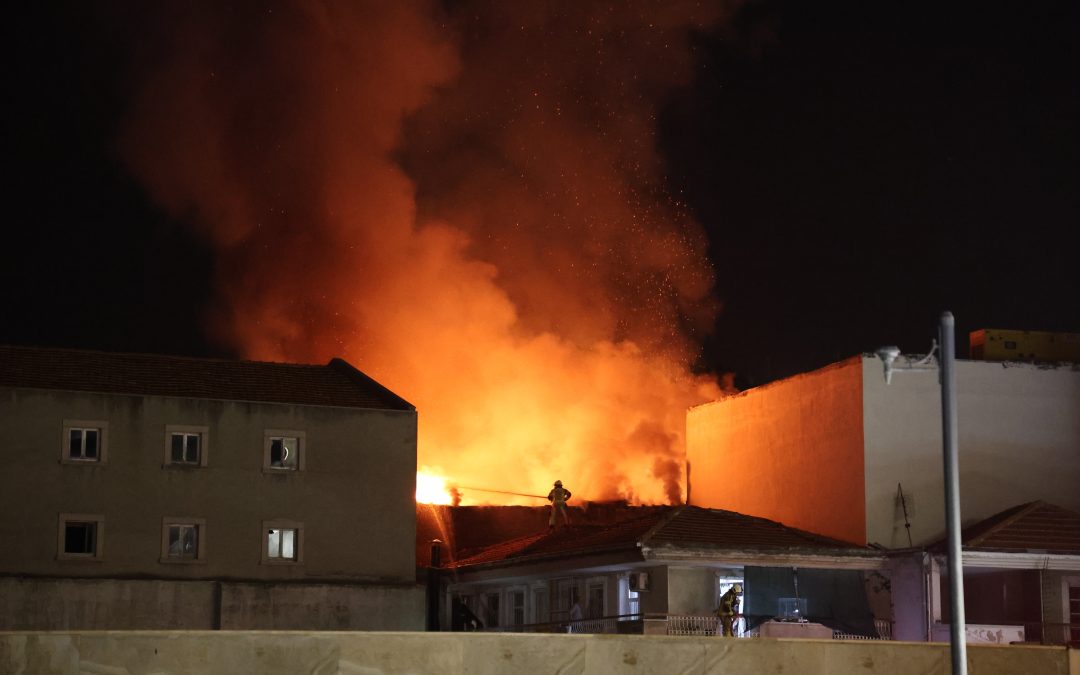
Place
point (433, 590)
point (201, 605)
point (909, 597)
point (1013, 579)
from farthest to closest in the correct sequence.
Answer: point (433, 590) → point (201, 605) → point (1013, 579) → point (909, 597)

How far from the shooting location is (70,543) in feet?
152

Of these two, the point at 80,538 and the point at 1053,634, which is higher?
the point at 80,538

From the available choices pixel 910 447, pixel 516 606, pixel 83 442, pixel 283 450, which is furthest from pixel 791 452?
pixel 83 442

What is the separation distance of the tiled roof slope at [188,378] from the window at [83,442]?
3.72ft

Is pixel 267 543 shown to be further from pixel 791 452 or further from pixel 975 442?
pixel 975 442

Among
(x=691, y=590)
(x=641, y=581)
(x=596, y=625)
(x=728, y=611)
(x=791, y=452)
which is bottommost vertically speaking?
(x=596, y=625)

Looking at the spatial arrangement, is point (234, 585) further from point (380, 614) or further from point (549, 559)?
point (549, 559)

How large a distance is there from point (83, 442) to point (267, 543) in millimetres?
6293

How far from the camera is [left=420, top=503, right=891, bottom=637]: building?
41.3 meters

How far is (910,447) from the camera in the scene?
154 ft

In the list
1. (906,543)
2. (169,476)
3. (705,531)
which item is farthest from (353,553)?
(906,543)

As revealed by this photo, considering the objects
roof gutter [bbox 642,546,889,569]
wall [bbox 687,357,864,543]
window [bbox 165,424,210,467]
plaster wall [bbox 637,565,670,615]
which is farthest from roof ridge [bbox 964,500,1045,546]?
window [bbox 165,424,210,467]

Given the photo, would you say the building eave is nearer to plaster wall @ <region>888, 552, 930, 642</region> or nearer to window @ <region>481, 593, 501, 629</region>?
plaster wall @ <region>888, 552, 930, 642</region>

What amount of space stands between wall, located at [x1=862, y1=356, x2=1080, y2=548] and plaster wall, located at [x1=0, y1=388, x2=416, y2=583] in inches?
578
